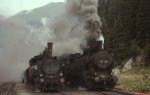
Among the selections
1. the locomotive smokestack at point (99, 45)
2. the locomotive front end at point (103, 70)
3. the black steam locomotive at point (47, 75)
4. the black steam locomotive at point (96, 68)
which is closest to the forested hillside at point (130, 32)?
the black steam locomotive at point (96, 68)

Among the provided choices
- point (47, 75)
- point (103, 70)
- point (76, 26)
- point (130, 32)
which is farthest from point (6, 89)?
point (130, 32)

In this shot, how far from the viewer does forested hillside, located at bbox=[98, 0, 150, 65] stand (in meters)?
61.6

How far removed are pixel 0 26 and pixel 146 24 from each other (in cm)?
2535

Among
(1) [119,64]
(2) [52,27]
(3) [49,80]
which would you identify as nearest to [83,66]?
(3) [49,80]

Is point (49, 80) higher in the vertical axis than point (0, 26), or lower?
lower

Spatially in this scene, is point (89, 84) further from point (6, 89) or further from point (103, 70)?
point (6, 89)

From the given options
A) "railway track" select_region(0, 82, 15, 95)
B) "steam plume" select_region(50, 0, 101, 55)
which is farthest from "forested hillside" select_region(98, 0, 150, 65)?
"railway track" select_region(0, 82, 15, 95)

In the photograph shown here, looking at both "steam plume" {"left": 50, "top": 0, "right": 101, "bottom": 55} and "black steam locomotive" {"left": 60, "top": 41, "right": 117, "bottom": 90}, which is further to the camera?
"steam plume" {"left": 50, "top": 0, "right": 101, "bottom": 55}

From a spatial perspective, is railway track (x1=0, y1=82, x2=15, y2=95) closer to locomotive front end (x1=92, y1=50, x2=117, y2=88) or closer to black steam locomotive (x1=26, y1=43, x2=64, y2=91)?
black steam locomotive (x1=26, y1=43, x2=64, y2=91)

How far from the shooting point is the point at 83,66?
36375 millimetres

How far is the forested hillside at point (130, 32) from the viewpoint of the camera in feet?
202

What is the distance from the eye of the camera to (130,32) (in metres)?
68.4

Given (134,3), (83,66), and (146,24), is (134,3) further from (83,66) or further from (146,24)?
(83,66)

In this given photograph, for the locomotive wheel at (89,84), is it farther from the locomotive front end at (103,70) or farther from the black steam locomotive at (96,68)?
the locomotive front end at (103,70)
